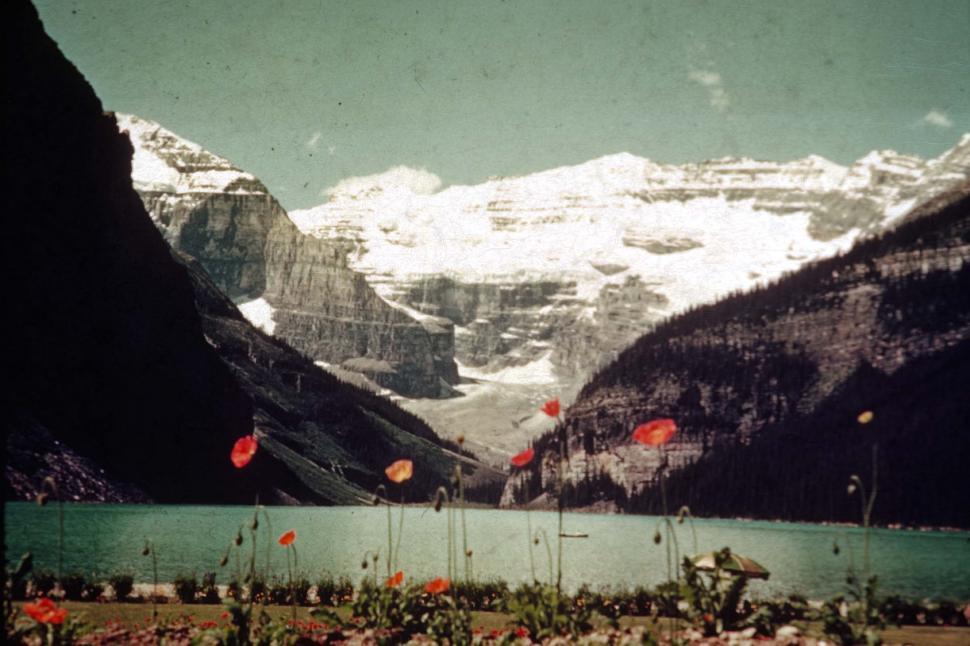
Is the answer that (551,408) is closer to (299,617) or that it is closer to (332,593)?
(299,617)

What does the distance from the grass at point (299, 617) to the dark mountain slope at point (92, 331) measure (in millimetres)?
76133

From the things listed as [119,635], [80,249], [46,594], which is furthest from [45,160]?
[119,635]

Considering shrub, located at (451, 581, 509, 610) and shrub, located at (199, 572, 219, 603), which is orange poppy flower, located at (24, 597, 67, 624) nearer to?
shrub, located at (451, 581, 509, 610)

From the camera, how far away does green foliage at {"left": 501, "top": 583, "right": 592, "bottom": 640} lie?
62.0ft

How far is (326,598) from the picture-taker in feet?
105

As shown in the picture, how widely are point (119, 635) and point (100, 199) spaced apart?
138 meters

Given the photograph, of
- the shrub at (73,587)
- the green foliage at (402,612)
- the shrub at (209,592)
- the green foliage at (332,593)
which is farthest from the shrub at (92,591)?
the green foliage at (402,612)

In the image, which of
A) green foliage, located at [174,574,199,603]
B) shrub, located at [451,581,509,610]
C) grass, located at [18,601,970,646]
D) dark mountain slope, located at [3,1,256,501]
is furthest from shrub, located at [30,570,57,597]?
dark mountain slope, located at [3,1,256,501]

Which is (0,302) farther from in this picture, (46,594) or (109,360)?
(109,360)

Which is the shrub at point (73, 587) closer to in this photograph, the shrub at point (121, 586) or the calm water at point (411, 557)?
the shrub at point (121, 586)

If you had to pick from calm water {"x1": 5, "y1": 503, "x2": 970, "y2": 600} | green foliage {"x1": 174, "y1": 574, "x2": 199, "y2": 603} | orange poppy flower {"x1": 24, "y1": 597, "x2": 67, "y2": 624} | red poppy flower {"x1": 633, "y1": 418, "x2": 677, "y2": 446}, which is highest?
red poppy flower {"x1": 633, "y1": 418, "x2": 677, "y2": 446}

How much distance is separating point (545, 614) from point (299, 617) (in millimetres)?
8613

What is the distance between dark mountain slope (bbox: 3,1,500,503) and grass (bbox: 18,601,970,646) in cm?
7613

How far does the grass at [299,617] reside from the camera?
2233 cm
